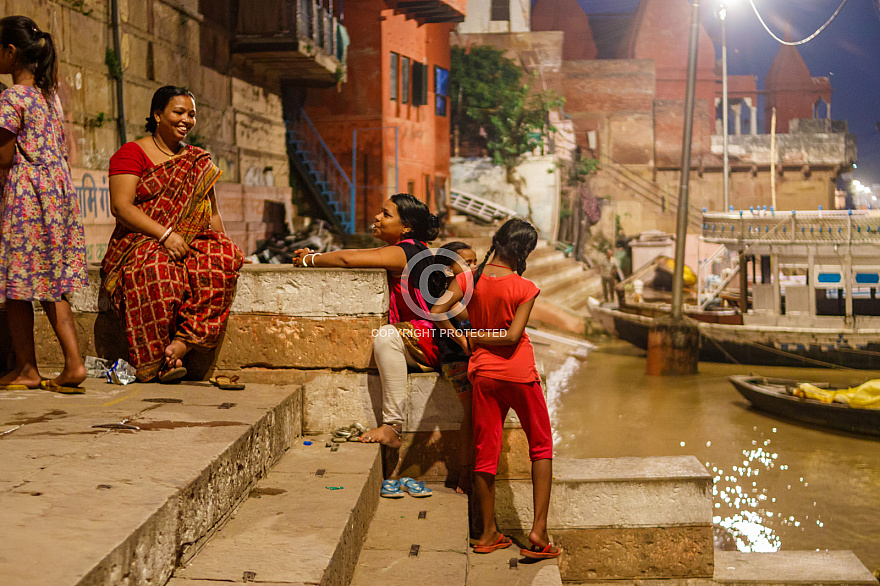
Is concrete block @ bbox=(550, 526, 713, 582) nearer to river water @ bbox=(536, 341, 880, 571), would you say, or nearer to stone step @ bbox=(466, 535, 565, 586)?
stone step @ bbox=(466, 535, 565, 586)

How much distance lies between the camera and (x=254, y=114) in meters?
12.1

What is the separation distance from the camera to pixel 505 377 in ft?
10.3

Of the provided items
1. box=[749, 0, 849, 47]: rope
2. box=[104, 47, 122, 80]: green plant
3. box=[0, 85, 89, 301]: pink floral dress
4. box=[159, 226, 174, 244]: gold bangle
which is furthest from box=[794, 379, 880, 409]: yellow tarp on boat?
box=[749, 0, 849, 47]: rope

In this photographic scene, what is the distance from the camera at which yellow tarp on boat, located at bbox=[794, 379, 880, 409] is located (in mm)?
10305

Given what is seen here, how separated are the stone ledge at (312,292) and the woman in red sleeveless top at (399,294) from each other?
2.7 inches

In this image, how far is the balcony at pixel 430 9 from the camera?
55.1 feet

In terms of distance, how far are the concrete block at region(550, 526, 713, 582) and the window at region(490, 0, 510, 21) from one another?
21617 millimetres

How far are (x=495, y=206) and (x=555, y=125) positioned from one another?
4231 millimetres

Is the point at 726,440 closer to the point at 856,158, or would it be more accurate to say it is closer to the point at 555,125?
the point at 555,125

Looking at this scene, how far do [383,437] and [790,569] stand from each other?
2.57 m

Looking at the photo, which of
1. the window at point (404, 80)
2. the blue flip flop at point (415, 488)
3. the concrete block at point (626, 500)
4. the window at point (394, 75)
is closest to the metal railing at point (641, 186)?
the window at point (404, 80)

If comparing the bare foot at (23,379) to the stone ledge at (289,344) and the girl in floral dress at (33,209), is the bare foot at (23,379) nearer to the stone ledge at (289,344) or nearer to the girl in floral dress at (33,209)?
the girl in floral dress at (33,209)

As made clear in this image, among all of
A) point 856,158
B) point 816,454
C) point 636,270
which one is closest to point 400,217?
point 816,454

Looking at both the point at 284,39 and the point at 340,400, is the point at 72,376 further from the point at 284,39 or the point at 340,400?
the point at 284,39
